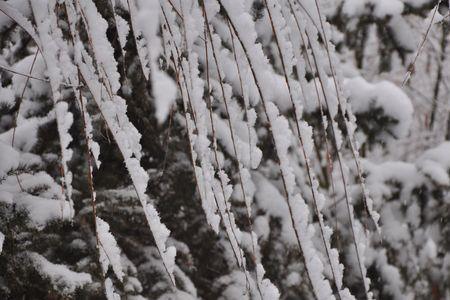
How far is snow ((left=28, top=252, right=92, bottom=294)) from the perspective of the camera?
3.92 feet

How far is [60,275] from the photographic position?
1.20 meters

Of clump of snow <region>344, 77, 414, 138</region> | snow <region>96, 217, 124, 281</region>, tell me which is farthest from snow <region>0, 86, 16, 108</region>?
clump of snow <region>344, 77, 414, 138</region>

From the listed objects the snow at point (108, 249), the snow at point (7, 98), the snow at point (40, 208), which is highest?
the snow at point (7, 98)

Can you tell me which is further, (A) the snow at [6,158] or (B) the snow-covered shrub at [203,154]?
(A) the snow at [6,158]

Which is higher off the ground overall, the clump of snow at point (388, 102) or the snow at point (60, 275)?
the clump of snow at point (388, 102)

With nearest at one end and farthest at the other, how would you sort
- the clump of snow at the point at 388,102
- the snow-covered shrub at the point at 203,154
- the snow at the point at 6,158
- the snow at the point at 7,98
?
1. the snow-covered shrub at the point at 203,154
2. the snow at the point at 6,158
3. the snow at the point at 7,98
4. the clump of snow at the point at 388,102

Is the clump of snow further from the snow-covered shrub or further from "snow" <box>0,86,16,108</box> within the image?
"snow" <box>0,86,16,108</box>

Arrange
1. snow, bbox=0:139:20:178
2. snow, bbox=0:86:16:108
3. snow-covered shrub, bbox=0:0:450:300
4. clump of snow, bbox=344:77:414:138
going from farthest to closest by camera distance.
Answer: clump of snow, bbox=344:77:414:138, snow, bbox=0:86:16:108, snow, bbox=0:139:20:178, snow-covered shrub, bbox=0:0:450:300

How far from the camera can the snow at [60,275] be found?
1193 mm

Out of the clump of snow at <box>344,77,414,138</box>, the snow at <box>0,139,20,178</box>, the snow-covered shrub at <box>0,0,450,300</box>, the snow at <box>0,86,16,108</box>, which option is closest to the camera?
the snow-covered shrub at <box>0,0,450,300</box>

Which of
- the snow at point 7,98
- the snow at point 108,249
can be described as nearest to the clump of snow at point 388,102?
the snow at point 7,98

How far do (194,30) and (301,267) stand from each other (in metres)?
1.42

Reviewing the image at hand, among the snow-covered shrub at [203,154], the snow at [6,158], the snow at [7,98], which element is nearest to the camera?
the snow-covered shrub at [203,154]

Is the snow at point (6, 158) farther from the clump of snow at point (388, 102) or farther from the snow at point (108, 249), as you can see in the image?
the clump of snow at point (388, 102)
